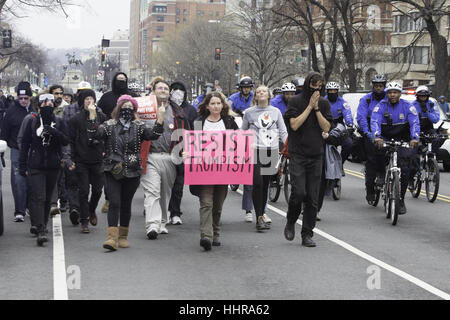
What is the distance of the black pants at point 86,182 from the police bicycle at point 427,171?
633 centimetres

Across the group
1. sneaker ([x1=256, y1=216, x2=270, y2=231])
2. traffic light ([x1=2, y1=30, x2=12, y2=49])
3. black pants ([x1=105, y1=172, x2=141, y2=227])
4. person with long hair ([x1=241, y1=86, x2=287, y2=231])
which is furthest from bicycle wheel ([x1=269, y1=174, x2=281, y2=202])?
traffic light ([x1=2, y1=30, x2=12, y2=49])

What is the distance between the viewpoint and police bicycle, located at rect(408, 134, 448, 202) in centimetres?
1490

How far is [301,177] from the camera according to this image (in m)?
9.64

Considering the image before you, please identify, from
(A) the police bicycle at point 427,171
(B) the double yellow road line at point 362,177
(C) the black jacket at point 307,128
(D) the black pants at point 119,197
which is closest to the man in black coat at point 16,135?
(D) the black pants at point 119,197

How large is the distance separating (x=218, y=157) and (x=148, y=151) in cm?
89

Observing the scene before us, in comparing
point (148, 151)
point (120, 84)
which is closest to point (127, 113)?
point (148, 151)

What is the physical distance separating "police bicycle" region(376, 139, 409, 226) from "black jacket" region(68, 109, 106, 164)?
4.21 meters

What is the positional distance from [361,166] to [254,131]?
538 inches

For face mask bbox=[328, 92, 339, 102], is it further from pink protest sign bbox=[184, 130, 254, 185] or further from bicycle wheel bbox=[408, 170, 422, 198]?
pink protest sign bbox=[184, 130, 254, 185]

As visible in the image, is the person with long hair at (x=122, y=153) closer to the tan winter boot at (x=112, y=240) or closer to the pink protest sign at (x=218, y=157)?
the tan winter boot at (x=112, y=240)

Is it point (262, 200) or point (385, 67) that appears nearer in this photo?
point (262, 200)

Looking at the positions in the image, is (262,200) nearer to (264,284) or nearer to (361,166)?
(264,284)
